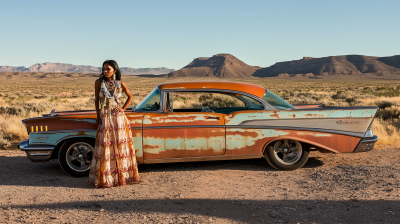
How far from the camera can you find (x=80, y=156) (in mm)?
5227

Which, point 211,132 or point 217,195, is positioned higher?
point 211,132

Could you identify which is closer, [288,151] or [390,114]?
[288,151]

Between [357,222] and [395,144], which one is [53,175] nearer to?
[357,222]

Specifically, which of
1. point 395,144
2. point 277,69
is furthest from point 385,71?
point 395,144

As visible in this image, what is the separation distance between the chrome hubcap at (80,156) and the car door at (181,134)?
0.98m

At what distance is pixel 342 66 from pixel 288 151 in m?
161

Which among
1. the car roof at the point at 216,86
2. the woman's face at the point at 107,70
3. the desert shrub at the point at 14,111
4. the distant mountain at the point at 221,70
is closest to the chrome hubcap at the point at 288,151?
the car roof at the point at 216,86

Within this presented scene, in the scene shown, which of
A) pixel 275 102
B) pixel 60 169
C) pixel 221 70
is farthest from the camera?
pixel 221 70

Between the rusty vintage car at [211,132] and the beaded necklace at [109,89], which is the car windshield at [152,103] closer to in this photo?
the rusty vintage car at [211,132]

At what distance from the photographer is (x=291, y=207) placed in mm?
3801

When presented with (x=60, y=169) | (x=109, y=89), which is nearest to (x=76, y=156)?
(x=60, y=169)

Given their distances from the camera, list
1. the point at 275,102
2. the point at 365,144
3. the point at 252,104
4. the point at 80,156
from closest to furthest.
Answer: the point at 80,156
the point at 365,144
the point at 275,102
the point at 252,104

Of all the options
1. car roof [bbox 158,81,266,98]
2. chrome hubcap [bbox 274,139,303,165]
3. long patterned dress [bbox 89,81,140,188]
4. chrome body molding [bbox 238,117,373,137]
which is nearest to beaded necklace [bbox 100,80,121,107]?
long patterned dress [bbox 89,81,140,188]

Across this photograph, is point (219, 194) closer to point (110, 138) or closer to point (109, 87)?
point (110, 138)
